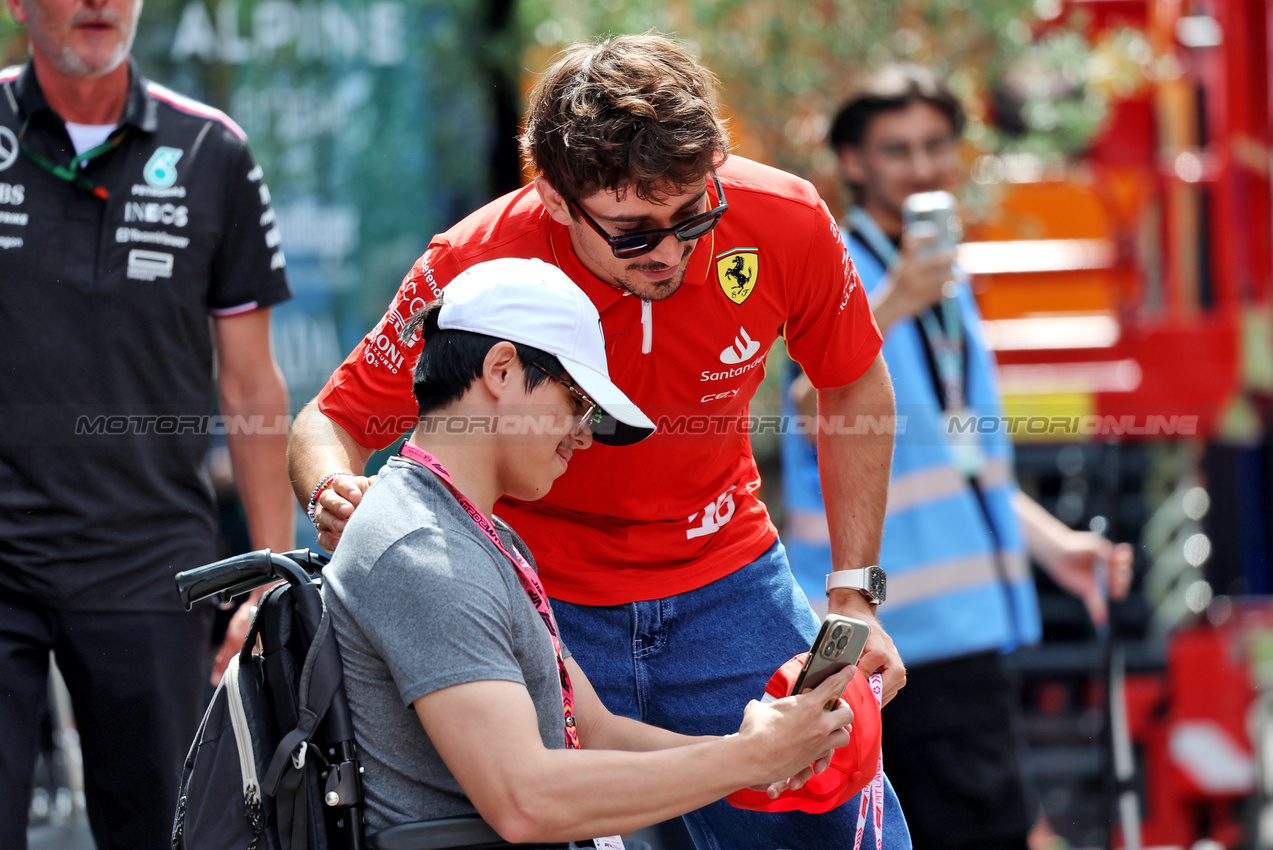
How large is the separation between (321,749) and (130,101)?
1.72 m

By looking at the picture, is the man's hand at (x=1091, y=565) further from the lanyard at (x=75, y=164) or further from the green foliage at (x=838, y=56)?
the lanyard at (x=75, y=164)

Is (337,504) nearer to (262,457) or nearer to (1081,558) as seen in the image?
(262,457)

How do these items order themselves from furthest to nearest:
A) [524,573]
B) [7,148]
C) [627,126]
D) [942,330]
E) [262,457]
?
[942,330], [262,457], [7,148], [627,126], [524,573]

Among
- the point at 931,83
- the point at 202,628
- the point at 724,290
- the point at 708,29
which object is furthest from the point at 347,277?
the point at 724,290

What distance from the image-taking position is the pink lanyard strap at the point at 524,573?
2.10 meters

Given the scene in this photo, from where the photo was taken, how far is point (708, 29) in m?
6.32

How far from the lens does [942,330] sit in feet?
12.8

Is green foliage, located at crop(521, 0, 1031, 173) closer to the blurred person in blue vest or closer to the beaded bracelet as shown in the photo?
the blurred person in blue vest

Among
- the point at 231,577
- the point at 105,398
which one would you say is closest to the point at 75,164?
the point at 105,398

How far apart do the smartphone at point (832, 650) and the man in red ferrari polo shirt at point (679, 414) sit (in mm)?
354

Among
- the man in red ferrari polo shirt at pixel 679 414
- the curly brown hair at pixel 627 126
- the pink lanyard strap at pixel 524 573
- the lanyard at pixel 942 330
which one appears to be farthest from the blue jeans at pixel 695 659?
the lanyard at pixel 942 330

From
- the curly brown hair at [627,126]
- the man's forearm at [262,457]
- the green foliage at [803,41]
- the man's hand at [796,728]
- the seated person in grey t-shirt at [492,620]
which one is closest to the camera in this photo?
the seated person in grey t-shirt at [492,620]

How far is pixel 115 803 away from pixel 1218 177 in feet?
21.2

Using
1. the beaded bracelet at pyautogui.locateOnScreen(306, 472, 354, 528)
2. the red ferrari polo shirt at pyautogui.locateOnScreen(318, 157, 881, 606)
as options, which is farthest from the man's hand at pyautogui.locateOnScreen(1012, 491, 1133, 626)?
the beaded bracelet at pyautogui.locateOnScreen(306, 472, 354, 528)
